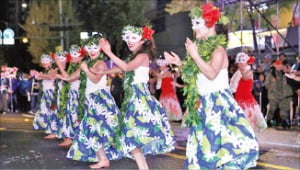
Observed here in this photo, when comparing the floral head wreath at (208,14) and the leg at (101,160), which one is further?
the leg at (101,160)

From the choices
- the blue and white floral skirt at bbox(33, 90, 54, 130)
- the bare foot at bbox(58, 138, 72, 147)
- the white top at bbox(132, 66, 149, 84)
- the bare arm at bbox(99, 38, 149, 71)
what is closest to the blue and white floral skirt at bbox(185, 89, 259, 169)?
the bare arm at bbox(99, 38, 149, 71)

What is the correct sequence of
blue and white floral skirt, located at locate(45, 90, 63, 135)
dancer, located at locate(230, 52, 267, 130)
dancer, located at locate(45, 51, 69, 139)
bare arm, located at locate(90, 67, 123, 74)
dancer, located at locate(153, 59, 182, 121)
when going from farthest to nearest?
dancer, located at locate(153, 59, 182, 121)
blue and white floral skirt, located at locate(45, 90, 63, 135)
dancer, located at locate(45, 51, 69, 139)
dancer, located at locate(230, 52, 267, 130)
bare arm, located at locate(90, 67, 123, 74)

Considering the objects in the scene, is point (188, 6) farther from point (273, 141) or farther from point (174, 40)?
point (273, 141)

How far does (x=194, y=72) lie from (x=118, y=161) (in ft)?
11.1

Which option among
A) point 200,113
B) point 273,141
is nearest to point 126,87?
point 200,113

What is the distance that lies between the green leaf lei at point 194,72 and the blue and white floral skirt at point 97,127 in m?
2.34

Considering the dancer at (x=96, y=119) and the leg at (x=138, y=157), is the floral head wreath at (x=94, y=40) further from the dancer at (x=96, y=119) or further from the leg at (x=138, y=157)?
the leg at (x=138, y=157)

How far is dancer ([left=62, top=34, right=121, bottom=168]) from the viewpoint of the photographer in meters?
7.20

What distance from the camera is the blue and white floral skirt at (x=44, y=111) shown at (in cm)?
1156

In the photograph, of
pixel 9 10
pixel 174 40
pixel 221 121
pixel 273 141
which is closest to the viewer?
pixel 221 121

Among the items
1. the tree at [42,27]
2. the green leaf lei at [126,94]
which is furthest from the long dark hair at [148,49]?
the tree at [42,27]

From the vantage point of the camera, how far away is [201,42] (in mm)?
4867

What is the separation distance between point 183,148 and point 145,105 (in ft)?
10.4

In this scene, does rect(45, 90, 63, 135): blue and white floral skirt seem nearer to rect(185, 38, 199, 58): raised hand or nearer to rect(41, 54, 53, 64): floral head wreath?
rect(41, 54, 53, 64): floral head wreath
